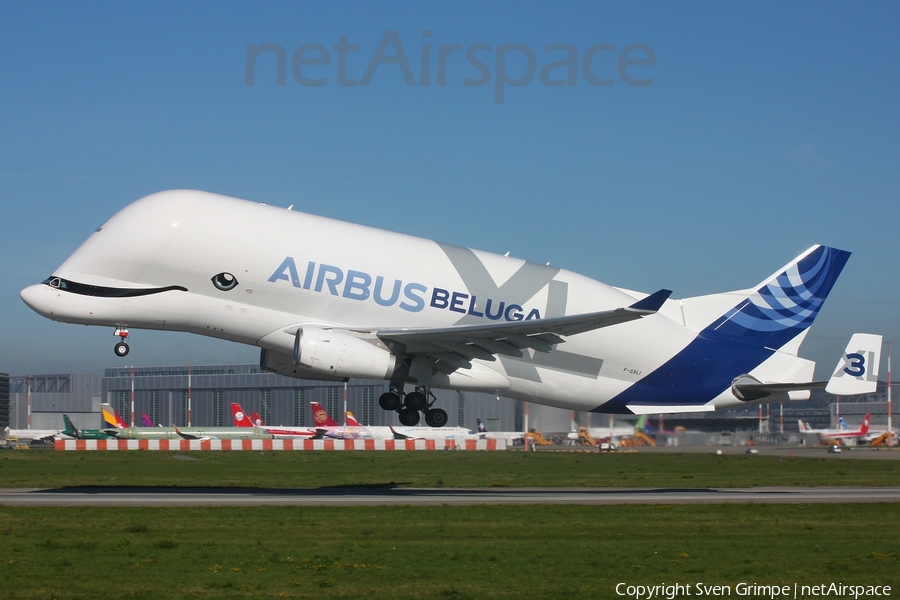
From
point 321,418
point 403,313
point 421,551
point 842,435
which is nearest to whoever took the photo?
point 421,551

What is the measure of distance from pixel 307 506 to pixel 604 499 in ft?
38.5

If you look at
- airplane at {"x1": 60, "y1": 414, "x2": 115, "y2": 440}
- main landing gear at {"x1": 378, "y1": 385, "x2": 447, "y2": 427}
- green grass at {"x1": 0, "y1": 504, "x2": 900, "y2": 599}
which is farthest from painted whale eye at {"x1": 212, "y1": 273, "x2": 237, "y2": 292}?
airplane at {"x1": 60, "y1": 414, "x2": 115, "y2": 440}

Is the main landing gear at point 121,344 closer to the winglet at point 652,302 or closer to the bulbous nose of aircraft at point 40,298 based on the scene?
the bulbous nose of aircraft at point 40,298

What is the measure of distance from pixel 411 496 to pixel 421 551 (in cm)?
1511

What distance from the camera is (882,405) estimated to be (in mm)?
135000

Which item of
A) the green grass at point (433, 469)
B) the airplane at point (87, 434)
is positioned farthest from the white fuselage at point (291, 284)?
the airplane at point (87, 434)

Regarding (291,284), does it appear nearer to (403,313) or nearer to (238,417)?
(403,313)

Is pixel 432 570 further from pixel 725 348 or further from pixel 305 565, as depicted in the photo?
pixel 725 348

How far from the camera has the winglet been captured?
84.4 feet

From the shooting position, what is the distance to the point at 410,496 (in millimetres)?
36656

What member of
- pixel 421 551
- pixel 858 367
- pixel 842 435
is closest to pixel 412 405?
pixel 421 551

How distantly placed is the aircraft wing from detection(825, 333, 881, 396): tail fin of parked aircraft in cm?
1107

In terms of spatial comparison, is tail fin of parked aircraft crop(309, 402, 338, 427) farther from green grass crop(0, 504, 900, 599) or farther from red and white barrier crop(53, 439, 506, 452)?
green grass crop(0, 504, 900, 599)

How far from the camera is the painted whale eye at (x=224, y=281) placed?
2861cm
